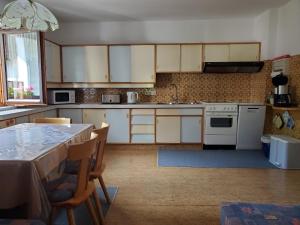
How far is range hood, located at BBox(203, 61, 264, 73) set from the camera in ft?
14.7

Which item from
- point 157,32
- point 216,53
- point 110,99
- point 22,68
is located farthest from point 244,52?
point 22,68

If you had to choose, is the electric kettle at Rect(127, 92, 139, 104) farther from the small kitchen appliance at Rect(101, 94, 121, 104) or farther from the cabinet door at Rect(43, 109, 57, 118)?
the cabinet door at Rect(43, 109, 57, 118)

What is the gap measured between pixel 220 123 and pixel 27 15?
3.51 metres

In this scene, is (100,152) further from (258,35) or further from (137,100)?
(258,35)

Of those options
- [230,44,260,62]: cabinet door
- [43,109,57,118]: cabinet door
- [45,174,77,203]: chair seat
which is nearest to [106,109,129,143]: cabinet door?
[43,109,57,118]: cabinet door

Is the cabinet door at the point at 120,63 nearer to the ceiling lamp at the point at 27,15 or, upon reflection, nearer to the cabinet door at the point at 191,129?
the cabinet door at the point at 191,129

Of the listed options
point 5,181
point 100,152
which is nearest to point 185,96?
point 100,152

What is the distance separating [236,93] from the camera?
503cm

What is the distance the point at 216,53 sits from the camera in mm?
4691

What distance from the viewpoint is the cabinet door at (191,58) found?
185 inches

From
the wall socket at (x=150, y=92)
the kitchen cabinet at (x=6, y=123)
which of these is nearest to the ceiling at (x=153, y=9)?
the wall socket at (x=150, y=92)

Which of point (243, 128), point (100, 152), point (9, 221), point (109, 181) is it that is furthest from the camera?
point (243, 128)

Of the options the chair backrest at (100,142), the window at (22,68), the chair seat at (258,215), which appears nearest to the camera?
the chair seat at (258,215)

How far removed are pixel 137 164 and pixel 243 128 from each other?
208 centimetres
